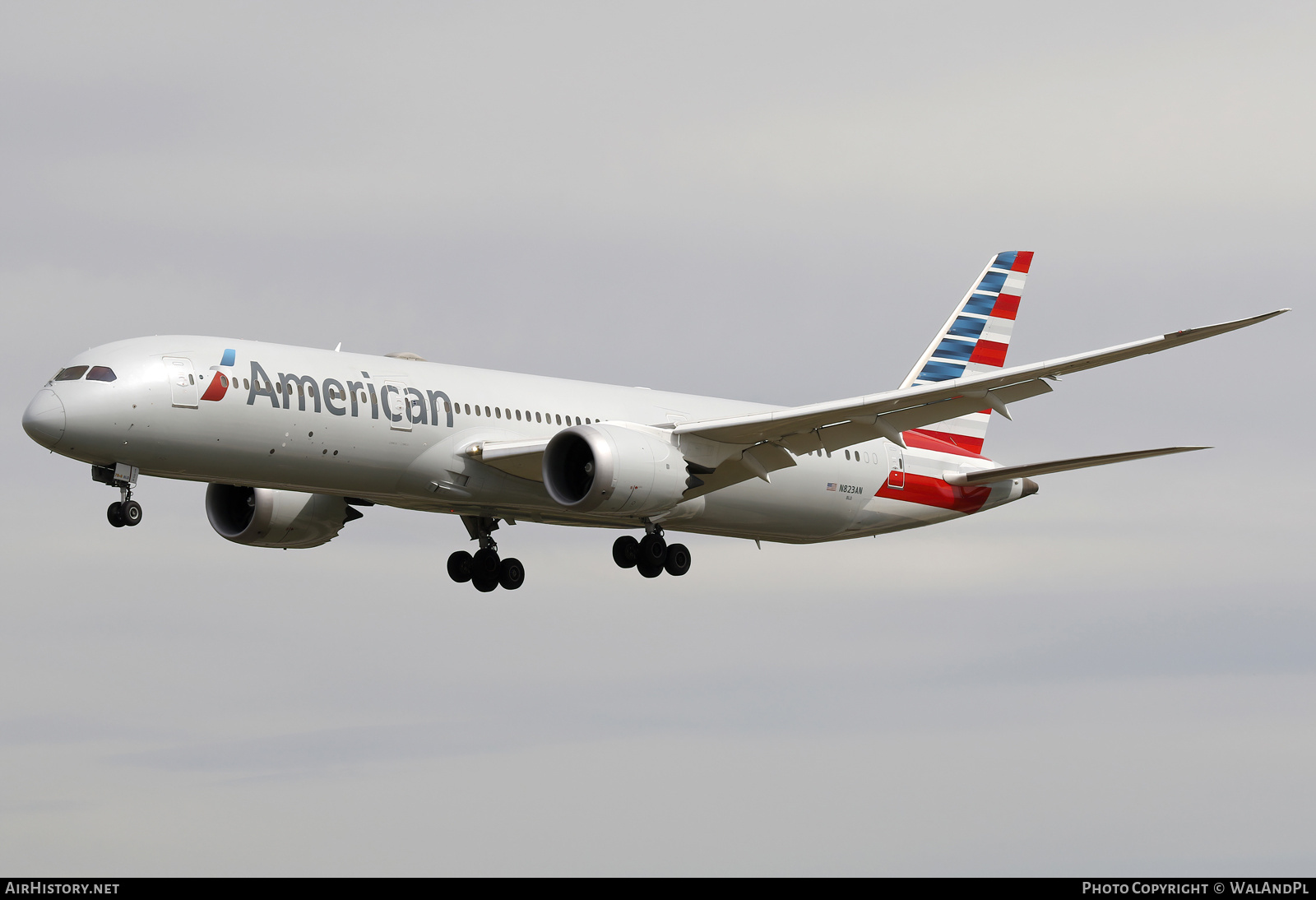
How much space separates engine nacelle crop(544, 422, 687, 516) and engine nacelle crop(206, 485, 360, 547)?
7836mm

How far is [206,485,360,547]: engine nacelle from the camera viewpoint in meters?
45.1

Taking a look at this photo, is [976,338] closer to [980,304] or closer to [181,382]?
[980,304]

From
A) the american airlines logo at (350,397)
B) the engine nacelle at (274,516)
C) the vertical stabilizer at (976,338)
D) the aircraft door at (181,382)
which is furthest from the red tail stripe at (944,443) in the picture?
the aircraft door at (181,382)

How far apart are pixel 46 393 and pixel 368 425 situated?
668 centimetres

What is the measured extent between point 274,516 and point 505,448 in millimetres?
8221

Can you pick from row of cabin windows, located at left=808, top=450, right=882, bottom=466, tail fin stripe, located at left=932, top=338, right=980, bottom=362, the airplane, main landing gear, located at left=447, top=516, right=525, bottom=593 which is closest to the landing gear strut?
the airplane

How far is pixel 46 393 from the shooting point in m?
36.1

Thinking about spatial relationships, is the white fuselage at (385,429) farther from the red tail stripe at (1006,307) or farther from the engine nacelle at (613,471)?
the red tail stripe at (1006,307)

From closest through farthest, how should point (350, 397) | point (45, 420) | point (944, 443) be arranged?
point (45, 420) < point (350, 397) < point (944, 443)

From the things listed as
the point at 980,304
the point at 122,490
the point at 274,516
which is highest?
the point at 980,304

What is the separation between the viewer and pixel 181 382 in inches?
1431

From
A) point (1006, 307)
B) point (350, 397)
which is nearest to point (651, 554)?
point (350, 397)

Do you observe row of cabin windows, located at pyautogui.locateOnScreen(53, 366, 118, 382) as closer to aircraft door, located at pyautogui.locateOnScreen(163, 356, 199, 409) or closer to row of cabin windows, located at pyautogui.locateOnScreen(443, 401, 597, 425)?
aircraft door, located at pyautogui.locateOnScreen(163, 356, 199, 409)

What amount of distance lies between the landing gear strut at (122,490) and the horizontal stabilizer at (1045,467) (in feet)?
71.4
